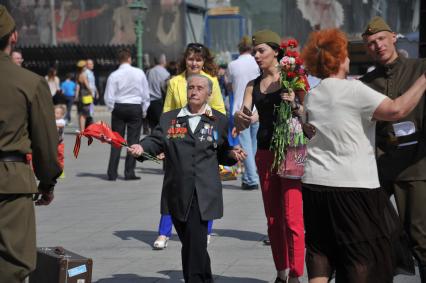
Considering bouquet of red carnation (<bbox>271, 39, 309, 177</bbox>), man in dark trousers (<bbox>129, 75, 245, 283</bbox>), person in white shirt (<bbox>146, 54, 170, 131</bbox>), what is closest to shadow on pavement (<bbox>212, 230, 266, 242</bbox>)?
bouquet of red carnation (<bbox>271, 39, 309, 177</bbox>)

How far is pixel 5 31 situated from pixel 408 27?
28759 mm

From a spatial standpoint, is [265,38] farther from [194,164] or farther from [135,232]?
[135,232]

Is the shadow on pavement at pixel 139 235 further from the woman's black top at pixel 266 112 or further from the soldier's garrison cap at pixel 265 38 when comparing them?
the soldier's garrison cap at pixel 265 38

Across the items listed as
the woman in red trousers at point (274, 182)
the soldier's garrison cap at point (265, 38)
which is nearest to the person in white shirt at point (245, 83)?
the soldier's garrison cap at point (265, 38)

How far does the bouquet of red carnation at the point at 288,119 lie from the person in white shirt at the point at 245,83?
478 centimetres

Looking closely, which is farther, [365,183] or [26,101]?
[365,183]

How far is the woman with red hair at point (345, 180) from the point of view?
17.2 ft

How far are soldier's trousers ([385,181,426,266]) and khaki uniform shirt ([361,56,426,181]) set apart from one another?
57 millimetres

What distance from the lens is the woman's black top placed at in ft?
23.7

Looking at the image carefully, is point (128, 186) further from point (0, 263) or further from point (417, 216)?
point (0, 263)

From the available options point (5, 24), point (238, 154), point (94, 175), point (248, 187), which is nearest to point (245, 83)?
point (248, 187)

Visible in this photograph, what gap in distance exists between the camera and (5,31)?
191 inches

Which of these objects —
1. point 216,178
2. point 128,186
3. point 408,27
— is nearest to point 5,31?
point 216,178

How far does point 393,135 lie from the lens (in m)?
6.12
